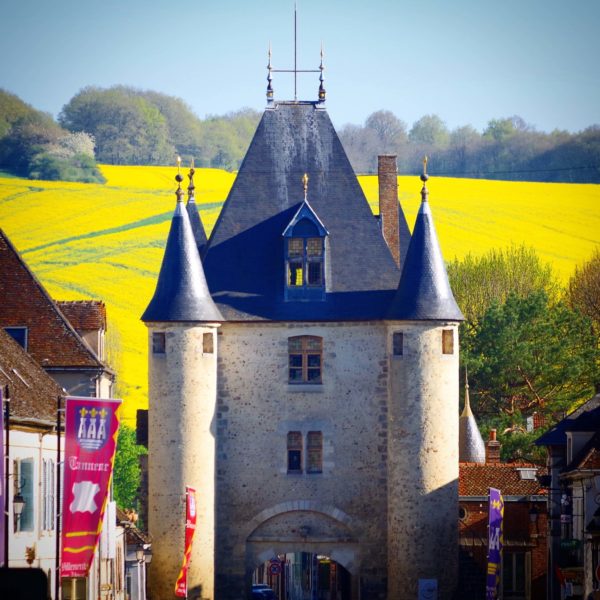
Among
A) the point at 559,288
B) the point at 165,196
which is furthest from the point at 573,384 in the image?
the point at 165,196

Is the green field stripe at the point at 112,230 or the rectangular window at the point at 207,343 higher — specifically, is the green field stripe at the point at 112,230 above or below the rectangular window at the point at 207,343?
above

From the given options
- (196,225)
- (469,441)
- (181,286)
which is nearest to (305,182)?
(196,225)

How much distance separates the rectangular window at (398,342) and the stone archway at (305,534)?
5279 mm

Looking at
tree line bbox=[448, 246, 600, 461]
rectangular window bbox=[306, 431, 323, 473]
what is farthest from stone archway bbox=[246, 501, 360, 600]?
tree line bbox=[448, 246, 600, 461]

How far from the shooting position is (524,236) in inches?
4988

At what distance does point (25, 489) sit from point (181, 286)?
1832cm

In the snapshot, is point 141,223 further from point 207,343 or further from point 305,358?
point 207,343

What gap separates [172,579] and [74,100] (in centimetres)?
10007

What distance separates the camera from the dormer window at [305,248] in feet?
221

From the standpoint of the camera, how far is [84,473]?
1649 inches

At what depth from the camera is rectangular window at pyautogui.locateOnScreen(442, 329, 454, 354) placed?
65544 millimetres

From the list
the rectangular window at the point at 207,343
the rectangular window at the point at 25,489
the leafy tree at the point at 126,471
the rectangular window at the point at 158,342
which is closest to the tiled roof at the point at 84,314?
the rectangular window at the point at 158,342

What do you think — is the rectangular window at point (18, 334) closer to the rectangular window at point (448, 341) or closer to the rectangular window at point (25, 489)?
the rectangular window at point (25, 489)

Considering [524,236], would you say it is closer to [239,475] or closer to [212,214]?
[212,214]
